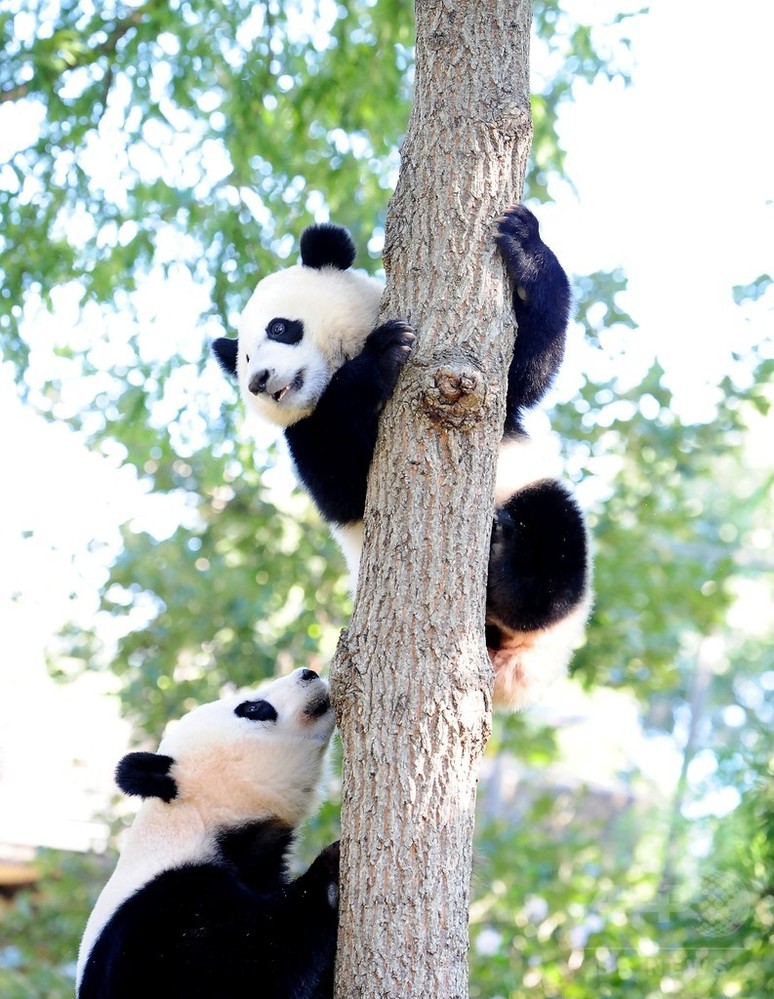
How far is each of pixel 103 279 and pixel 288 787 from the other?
2635 mm

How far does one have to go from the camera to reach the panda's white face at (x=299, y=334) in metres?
3.04

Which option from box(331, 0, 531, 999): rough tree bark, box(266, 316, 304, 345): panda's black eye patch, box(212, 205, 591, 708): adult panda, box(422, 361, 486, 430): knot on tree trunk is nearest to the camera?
box(331, 0, 531, 999): rough tree bark

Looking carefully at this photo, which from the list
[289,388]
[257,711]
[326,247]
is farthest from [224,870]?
[326,247]

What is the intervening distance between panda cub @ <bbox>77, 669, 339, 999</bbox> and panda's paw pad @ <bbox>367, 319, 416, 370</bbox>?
1.15 meters

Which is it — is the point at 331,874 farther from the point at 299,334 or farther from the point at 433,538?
the point at 299,334

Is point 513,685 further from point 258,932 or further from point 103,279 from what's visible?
point 103,279

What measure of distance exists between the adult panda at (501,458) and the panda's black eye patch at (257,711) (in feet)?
1.50

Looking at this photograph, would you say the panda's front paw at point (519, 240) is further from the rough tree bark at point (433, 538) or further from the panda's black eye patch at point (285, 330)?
the panda's black eye patch at point (285, 330)

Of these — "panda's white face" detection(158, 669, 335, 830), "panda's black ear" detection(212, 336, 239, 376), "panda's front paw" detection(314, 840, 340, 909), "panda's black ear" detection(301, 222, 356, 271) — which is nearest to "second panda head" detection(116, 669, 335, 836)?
"panda's white face" detection(158, 669, 335, 830)

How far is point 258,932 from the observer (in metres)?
2.56

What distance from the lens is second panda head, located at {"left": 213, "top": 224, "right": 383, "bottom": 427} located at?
9.98 ft

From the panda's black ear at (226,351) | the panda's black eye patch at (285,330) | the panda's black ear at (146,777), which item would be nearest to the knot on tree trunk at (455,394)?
the panda's black eye patch at (285,330)

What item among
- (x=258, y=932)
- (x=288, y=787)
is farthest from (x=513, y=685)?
(x=258, y=932)

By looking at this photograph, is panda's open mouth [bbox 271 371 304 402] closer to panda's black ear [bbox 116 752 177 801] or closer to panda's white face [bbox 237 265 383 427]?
panda's white face [bbox 237 265 383 427]
